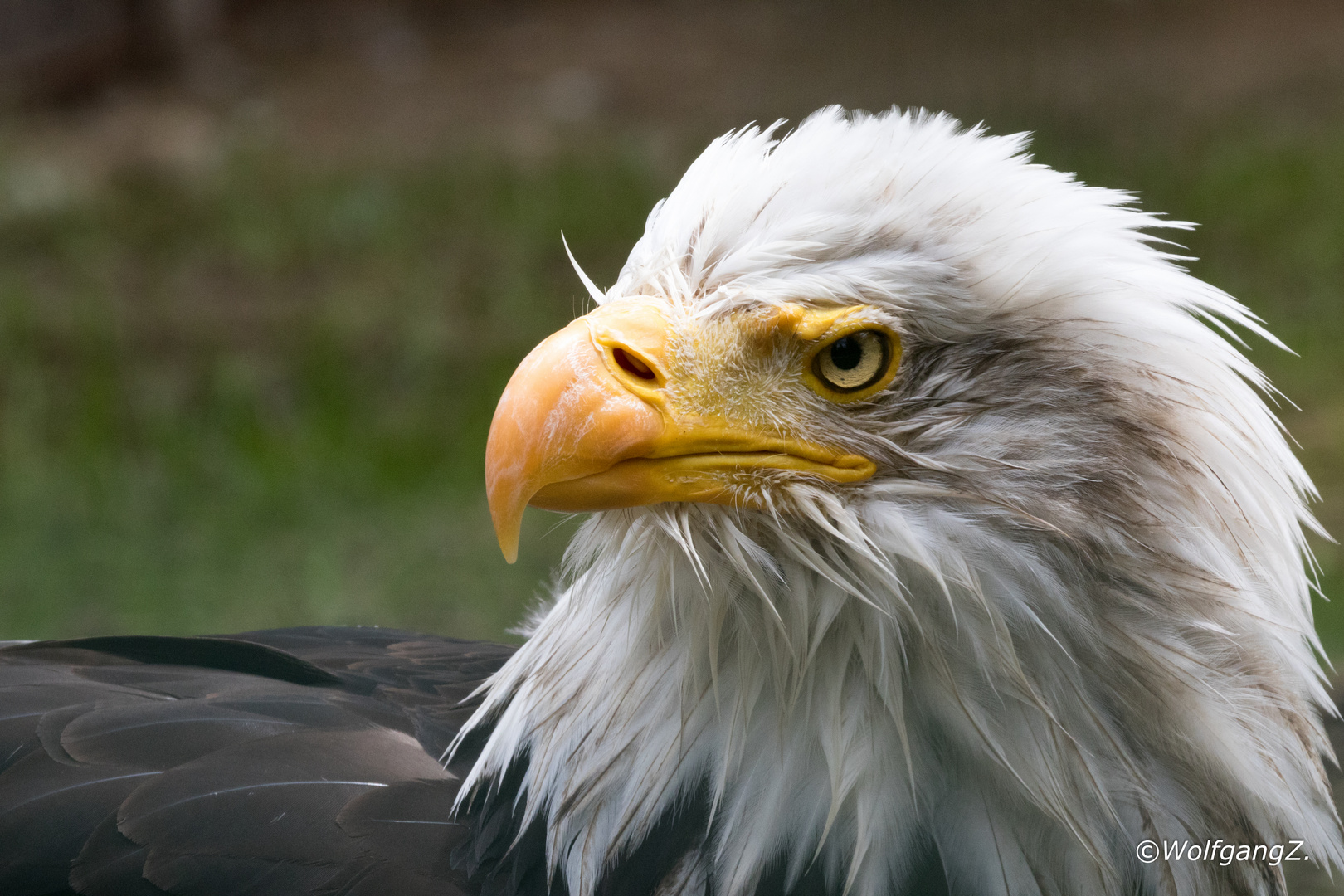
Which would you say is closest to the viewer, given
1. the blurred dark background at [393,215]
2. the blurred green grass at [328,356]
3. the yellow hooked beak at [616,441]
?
the yellow hooked beak at [616,441]

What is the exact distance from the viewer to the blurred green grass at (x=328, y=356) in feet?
20.6

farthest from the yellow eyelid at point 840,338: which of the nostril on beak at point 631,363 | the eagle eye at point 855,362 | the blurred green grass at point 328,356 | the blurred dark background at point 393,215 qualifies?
the blurred green grass at point 328,356

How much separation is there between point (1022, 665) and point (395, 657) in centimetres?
134

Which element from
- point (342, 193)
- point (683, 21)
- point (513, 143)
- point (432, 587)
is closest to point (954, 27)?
point (683, 21)

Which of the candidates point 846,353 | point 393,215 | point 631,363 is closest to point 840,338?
point 846,353

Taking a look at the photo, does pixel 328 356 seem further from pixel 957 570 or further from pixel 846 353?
pixel 957 570

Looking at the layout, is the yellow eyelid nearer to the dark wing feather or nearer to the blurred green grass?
the dark wing feather

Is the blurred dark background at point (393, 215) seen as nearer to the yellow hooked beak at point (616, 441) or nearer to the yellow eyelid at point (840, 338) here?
the yellow eyelid at point (840, 338)

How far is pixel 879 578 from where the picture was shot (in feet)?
6.21

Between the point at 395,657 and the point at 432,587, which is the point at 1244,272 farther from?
the point at 395,657

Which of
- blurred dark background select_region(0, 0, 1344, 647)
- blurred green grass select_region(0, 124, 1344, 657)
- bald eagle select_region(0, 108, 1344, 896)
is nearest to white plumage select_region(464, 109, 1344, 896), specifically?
bald eagle select_region(0, 108, 1344, 896)

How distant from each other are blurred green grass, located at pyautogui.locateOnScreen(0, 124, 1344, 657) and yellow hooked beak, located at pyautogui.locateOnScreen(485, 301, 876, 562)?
4.02 metres

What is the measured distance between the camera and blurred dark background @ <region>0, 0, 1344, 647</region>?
6.54 m

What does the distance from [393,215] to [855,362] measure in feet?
25.0
